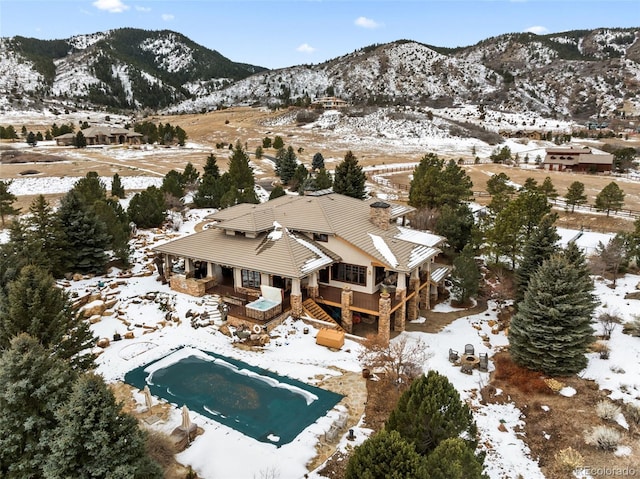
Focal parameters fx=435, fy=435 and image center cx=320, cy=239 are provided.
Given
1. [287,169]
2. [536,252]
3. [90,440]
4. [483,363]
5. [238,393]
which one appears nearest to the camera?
[90,440]

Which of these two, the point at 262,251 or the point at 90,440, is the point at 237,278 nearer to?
the point at 262,251

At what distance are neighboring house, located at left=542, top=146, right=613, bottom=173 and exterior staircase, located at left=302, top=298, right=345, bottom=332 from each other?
69.2m

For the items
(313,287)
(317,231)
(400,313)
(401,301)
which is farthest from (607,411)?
(317,231)

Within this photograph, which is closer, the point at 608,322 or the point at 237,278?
the point at 608,322

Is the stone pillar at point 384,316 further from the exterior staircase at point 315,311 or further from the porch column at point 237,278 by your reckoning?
the porch column at point 237,278

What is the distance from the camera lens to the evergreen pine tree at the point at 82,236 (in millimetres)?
23562

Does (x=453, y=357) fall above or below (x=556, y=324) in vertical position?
below

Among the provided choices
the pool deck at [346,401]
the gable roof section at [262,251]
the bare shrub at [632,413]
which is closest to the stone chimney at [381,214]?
the gable roof section at [262,251]

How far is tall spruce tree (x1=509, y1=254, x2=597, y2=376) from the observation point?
1656 cm

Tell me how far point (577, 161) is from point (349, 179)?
53.4 m

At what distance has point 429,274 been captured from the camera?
2505 cm

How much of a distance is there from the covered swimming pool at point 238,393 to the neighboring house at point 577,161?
74912 millimetres

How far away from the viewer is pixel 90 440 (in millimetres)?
8320

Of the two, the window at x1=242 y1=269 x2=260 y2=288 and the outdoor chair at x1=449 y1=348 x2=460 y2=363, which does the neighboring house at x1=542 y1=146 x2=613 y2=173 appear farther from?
the window at x1=242 y1=269 x2=260 y2=288
